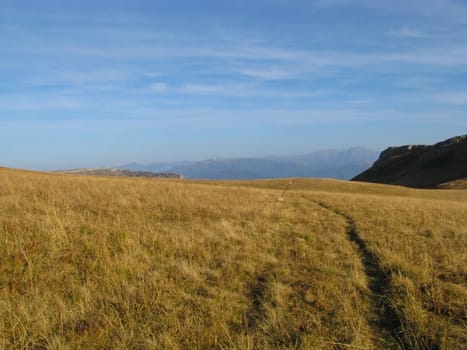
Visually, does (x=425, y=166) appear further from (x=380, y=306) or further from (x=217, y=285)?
(x=217, y=285)

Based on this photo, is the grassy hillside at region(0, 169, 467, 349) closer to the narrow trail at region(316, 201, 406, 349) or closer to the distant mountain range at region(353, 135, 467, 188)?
the narrow trail at region(316, 201, 406, 349)

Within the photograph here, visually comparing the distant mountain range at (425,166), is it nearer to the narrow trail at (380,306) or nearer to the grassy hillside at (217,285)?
the narrow trail at (380,306)

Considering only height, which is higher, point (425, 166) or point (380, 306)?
point (425, 166)

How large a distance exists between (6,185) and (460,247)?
18.1 m

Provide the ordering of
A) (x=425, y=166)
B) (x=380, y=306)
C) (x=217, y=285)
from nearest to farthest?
(x=380, y=306) < (x=217, y=285) < (x=425, y=166)

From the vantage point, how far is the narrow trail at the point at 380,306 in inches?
153

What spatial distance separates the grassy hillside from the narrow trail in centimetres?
3

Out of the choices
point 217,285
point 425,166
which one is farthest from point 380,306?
point 425,166

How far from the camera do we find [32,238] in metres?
6.39

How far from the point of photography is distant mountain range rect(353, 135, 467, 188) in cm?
8556

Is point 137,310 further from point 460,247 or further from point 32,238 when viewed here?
point 460,247

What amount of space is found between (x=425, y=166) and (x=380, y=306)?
391ft

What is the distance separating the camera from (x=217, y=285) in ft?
17.2

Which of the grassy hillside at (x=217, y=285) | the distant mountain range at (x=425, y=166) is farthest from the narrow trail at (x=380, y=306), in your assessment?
the distant mountain range at (x=425, y=166)
